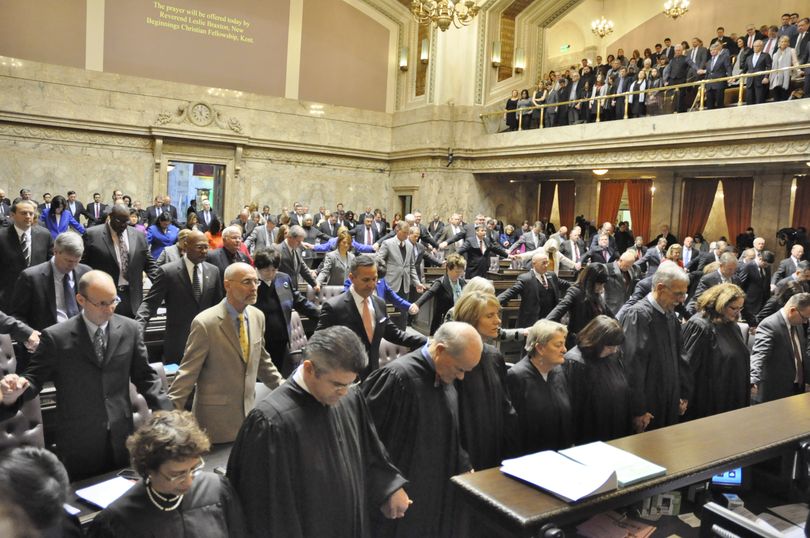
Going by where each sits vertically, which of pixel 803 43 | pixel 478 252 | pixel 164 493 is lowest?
pixel 164 493

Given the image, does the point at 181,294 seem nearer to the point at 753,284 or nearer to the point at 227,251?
the point at 227,251

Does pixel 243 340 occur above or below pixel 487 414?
above

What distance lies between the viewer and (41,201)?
49.4 ft

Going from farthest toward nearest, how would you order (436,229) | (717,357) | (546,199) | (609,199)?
(546,199)
(609,199)
(436,229)
(717,357)

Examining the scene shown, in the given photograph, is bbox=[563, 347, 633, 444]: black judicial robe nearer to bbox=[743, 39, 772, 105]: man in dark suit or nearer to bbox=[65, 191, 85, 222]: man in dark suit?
bbox=[743, 39, 772, 105]: man in dark suit

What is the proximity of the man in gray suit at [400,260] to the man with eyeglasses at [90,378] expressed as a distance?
5106mm

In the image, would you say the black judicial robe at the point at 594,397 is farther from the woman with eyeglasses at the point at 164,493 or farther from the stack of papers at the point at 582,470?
the woman with eyeglasses at the point at 164,493

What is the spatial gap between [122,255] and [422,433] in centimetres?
405

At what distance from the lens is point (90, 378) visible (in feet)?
9.64

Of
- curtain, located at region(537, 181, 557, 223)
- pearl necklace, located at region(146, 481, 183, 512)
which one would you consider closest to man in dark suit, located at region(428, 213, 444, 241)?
curtain, located at region(537, 181, 557, 223)

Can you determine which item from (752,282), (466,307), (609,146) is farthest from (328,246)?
(609,146)

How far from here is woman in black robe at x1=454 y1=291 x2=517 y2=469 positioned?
124 inches

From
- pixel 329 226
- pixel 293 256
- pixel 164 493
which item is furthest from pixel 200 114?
pixel 164 493

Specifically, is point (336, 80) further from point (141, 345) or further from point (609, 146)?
point (141, 345)
